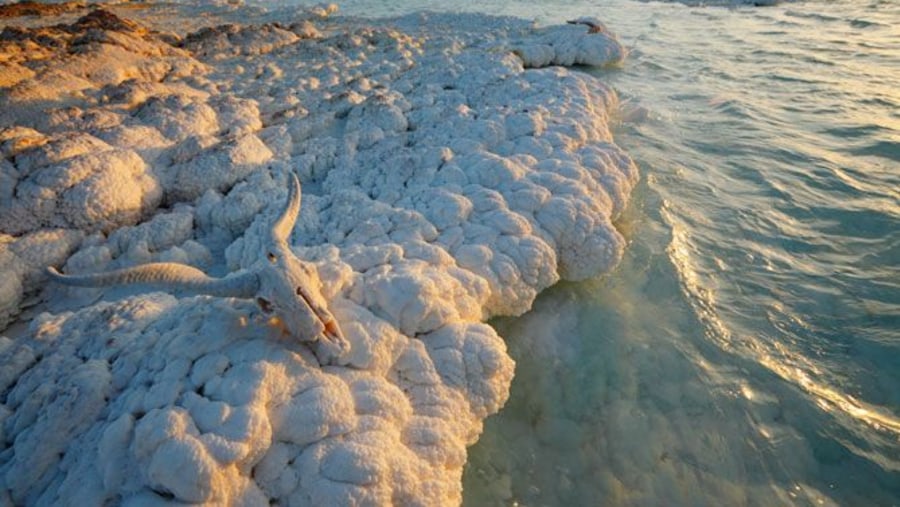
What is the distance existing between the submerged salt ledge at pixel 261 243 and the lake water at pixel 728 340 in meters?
0.39

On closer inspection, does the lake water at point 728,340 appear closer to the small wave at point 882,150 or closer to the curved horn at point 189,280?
the small wave at point 882,150

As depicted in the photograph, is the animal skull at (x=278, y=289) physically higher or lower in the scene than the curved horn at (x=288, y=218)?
lower

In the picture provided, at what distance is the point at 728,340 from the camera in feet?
11.1

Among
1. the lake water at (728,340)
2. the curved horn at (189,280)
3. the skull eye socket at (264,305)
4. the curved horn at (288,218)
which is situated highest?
the curved horn at (288,218)

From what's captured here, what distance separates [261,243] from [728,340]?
11.3ft

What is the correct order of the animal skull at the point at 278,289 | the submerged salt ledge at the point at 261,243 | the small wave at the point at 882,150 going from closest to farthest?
1. the submerged salt ledge at the point at 261,243
2. the animal skull at the point at 278,289
3. the small wave at the point at 882,150

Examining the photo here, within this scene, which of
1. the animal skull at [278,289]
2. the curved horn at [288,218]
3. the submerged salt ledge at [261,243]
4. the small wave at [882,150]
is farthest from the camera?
the small wave at [882,150]

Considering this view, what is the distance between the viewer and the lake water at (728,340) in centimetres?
263

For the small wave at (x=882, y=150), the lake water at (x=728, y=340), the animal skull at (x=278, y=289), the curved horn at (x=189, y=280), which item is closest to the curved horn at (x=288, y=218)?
the animal skull at (x=278, y=289)

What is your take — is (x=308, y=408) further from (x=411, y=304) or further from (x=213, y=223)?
(x=213, y=223)

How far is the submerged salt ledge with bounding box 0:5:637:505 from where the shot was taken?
2.07 meters

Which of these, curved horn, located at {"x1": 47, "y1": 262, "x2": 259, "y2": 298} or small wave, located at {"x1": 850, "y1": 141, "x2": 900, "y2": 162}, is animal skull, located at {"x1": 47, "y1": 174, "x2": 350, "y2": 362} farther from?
small wave, located at {"x1": 850, "y1": 141, "x2": 900, "y2": 162}

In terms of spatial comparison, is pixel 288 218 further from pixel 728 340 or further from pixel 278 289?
pixel 728 340

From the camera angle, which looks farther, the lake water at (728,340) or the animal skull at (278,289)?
the lake water at (728,340)
